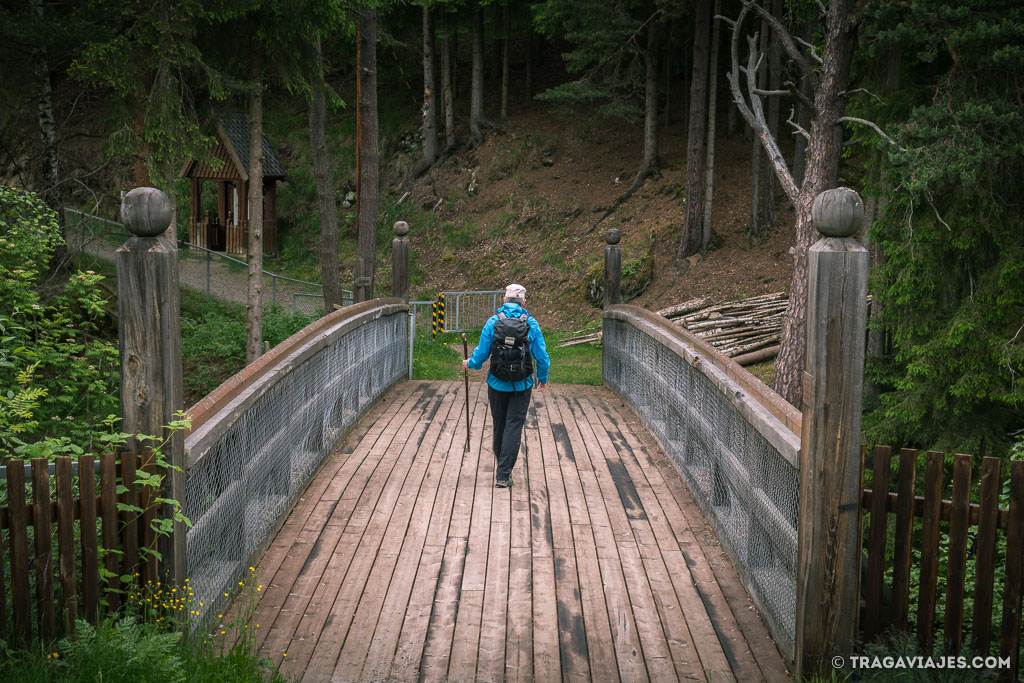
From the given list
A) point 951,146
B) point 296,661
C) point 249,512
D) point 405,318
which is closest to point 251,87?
point 405,318

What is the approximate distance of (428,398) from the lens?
437 inches

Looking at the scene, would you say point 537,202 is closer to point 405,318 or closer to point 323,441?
A: point 405,318

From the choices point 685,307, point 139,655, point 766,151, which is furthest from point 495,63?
point 139,655

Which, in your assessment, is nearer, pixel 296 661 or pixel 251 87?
pixel 296 661

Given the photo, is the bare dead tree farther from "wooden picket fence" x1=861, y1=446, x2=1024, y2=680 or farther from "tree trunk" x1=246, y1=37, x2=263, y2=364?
"tree trunk" x1=246, y1=37, x2=263, y2=364

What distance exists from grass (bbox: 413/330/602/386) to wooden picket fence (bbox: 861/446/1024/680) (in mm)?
11673

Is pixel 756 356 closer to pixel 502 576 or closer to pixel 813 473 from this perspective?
pixel 502 576

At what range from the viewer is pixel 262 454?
18.7 ft

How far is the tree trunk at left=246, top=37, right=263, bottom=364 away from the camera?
669 inches

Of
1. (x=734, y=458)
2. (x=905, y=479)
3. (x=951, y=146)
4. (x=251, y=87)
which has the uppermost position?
(x=251, y=87)

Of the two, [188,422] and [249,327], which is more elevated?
[188,422]

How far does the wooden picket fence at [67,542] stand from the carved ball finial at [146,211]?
3.22 feet

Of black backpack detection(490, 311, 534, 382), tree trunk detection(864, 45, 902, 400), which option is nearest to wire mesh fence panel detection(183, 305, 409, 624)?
black backpack detection(490, 311, 534, 382)

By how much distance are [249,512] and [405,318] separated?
740 cm
